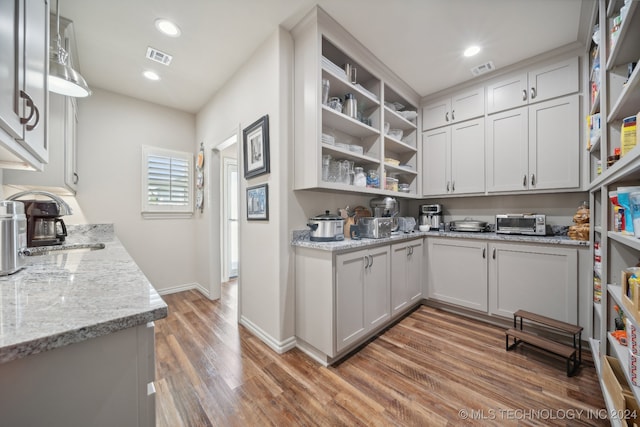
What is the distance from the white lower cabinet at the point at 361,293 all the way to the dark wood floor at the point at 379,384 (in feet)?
0.64

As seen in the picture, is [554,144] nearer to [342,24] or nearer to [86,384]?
[342,24]

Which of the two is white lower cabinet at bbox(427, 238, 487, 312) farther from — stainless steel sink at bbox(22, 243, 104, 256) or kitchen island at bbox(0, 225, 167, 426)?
stainless steel sink at bbox(22, 243, 104, 256)

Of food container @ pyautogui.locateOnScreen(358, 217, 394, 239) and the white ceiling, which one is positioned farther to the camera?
food container @ pyautogui.locateOnScreen(358, 217, 394, 239)

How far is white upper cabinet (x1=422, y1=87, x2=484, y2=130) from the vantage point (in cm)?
278

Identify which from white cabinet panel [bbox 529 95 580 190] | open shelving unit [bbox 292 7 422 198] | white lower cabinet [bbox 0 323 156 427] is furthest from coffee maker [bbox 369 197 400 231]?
white lower cabinet [bbox 0 323 156 427]

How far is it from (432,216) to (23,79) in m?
3.48

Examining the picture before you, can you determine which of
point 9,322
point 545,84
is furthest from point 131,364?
point 545,84

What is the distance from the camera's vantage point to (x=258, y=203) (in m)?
2.25

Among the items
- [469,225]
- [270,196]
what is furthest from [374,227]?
[469,225]

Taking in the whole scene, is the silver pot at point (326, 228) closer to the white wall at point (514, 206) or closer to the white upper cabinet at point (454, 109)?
the white wall at point (514, 206)

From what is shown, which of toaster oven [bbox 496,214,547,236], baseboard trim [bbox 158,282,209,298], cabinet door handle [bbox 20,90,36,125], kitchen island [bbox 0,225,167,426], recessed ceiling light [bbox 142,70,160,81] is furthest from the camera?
baseboard trim [bbox 158,282,209,298]

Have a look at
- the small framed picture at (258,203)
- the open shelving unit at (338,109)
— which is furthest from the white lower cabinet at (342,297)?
the open shelving unit at (338,109)

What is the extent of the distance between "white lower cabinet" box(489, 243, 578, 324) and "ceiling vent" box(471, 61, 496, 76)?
6.16ft

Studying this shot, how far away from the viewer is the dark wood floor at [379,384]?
137 cm
